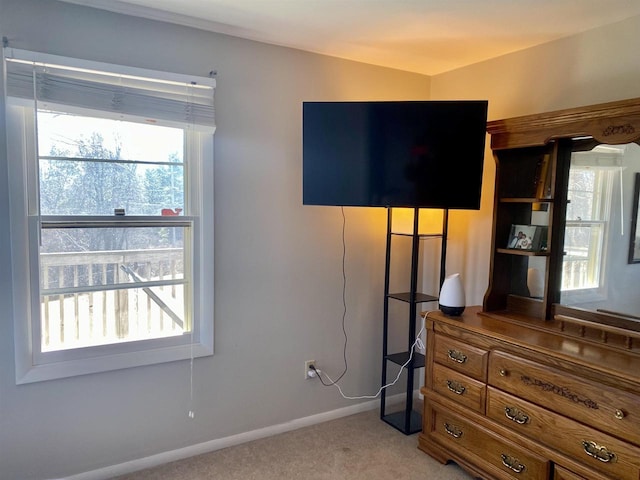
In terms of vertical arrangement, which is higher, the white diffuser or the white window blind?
the white window blind

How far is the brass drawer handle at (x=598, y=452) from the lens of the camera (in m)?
1.68

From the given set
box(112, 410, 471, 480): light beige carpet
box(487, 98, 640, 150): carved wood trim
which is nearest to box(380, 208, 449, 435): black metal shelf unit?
box(112, 410, 471, 480): light beige carpet

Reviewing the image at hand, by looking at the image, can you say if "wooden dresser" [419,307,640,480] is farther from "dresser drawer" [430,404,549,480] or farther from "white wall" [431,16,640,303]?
"white wall" [431,16,640,303]

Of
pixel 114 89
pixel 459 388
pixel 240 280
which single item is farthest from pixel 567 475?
pixel 114 89

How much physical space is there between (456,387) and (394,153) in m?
1.31

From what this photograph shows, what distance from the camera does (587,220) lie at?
213 cm

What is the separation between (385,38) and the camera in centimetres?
242

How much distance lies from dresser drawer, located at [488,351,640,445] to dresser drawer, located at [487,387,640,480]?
3 cm

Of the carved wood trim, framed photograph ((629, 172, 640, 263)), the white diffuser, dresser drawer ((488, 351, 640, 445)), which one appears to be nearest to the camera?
dresser drawer ((488, 351, 640, 445))

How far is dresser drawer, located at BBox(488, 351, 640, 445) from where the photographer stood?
5.37 ft

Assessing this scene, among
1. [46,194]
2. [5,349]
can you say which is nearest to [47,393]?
[5,349]

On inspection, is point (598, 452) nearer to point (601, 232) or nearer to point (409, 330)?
point (601, 232)

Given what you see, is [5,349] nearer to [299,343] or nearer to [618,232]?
[299,343]

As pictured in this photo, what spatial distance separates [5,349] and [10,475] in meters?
0.61
